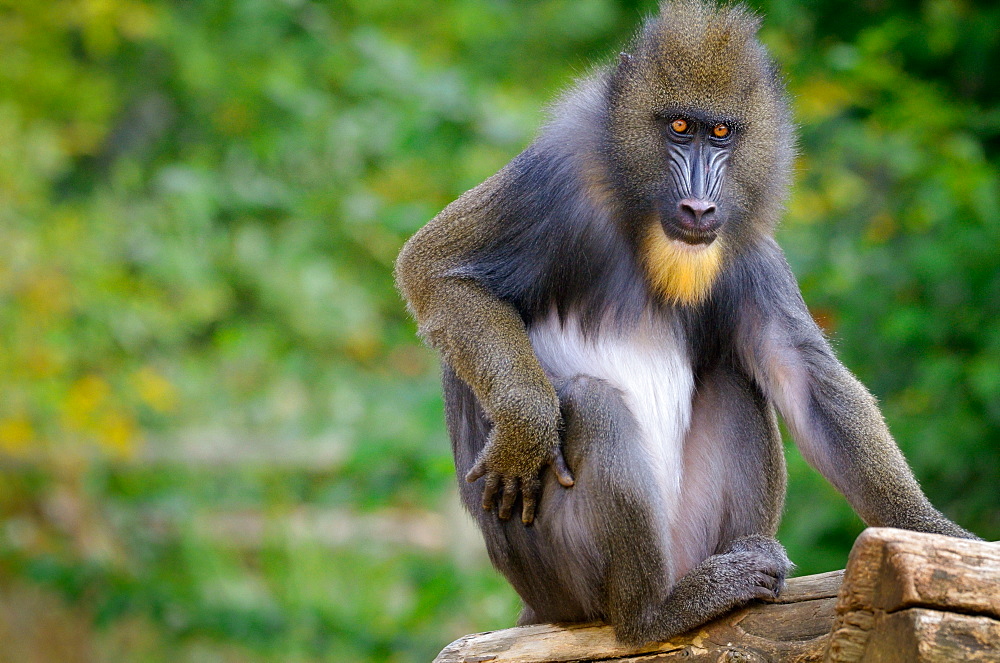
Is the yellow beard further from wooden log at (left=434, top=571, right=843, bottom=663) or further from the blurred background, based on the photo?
the blurred background

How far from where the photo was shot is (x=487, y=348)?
353 cm

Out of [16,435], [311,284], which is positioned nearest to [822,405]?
[311,284]

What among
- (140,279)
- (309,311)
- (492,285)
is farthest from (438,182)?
(492,285)

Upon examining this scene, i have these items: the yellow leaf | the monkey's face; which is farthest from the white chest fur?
the yellow leaf

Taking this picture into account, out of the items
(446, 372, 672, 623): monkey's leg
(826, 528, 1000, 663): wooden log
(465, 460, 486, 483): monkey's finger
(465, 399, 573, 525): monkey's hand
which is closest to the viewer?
(826, 528, 1000, 663): wooden log

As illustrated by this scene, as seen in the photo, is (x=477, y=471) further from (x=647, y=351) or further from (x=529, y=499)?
(x=647, y=351)

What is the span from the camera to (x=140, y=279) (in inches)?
384

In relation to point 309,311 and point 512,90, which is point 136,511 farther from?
point 512,90

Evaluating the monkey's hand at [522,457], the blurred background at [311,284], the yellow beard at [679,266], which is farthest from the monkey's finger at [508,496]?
the blurred background at [311,284]

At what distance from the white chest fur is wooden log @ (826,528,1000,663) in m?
1.13

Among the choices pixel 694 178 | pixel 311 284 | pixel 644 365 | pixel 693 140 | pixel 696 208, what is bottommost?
pixel 644 365

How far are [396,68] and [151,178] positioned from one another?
465cm

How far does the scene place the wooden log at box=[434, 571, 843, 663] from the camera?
310 centimetres

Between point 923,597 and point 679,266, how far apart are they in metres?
1.32
